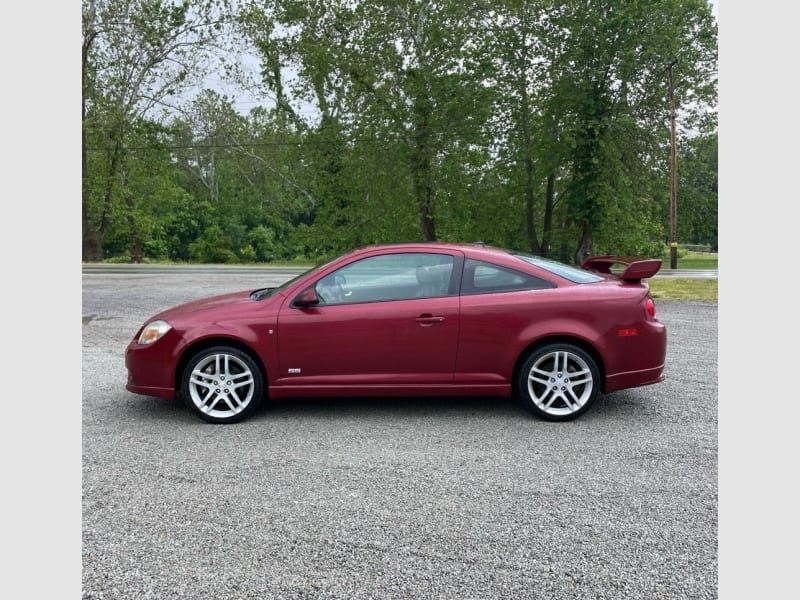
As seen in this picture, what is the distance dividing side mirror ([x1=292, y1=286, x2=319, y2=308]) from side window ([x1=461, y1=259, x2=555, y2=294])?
125 centimetres

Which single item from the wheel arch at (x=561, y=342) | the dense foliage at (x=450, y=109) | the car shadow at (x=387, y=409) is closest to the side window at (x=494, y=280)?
the wheel arch at (x=561, y=342)

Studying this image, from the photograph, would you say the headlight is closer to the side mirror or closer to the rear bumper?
the side mirror

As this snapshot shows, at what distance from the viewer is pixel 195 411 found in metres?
5.20

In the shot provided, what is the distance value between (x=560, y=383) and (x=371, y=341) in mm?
1617

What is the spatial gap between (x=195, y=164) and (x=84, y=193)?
18.4m

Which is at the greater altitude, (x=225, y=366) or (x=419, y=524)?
(x=225, y=366)

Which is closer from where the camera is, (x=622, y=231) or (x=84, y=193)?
(x=622, y=231)

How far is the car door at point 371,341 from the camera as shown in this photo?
16.9 ft

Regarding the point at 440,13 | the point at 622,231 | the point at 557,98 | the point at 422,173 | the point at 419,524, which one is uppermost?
the point at 440,13

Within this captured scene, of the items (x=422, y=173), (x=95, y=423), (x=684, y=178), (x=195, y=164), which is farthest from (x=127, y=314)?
(x=195, y=164)

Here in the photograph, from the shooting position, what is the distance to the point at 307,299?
17.0 feet

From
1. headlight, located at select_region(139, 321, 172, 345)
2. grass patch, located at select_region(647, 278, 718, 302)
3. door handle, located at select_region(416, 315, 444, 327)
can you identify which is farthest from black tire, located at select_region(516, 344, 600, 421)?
grass patch, located at select_region(647, 278, 718, 302)

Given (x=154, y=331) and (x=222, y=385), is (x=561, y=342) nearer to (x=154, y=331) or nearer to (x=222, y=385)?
(x=222, y=385)

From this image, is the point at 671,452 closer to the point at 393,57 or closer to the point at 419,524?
the point at 419,524
